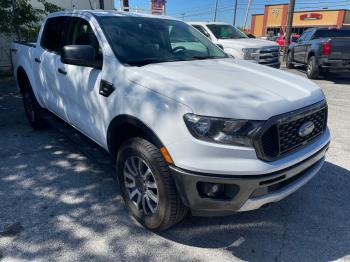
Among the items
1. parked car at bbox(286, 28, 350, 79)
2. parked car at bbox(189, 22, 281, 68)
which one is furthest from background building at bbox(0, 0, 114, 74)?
parked car at bbox(286, 28, 350, 79)

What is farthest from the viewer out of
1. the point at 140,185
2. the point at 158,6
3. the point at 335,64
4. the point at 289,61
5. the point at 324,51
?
the point at 158,6

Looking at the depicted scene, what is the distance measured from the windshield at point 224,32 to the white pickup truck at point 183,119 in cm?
750

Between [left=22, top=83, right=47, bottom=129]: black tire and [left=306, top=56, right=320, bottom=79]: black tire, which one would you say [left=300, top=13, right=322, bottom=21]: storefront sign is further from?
[left=22, top=83, right=47, bottom=129]: black tire

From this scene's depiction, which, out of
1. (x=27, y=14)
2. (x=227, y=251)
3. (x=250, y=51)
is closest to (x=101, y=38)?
(x=227, y=251)

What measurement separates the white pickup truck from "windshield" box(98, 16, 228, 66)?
17mm

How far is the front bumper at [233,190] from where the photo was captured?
2348 mm

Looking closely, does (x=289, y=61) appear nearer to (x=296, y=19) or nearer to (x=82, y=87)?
(x=82, y=87)

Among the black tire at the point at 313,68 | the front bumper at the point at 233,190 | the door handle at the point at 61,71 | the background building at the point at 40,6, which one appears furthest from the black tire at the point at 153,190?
the black tire at the point at 313,68

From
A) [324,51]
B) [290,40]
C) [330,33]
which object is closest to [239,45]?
[324,51]

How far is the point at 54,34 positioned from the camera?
449 cm

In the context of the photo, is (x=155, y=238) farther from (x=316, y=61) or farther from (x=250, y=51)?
(x=316, y=61)

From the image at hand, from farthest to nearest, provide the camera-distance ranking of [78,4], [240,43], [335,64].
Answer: [78,4] < [240,43] < [335,64]

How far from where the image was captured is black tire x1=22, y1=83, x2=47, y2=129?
5.14 metres

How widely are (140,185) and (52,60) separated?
223 cm
